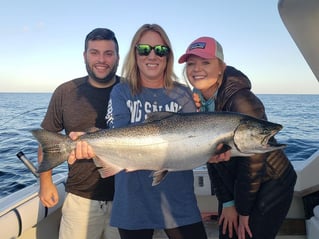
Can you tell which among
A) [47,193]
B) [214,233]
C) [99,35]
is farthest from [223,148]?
[214,233]

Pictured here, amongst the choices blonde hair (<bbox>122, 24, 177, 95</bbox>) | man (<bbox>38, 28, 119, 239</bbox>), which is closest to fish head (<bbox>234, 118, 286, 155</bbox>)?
blonde hair (<bbox>122, 24, 177, 95</bbox>)

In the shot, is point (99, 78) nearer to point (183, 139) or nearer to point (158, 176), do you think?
point (183, 139)

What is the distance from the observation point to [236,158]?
3.45m

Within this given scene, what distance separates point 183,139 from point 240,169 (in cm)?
66

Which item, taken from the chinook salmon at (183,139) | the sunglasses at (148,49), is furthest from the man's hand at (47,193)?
the sunglasses at (148,49)

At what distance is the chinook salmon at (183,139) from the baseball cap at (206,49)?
0.68 metres

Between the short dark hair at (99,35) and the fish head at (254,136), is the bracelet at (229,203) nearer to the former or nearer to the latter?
the fish head at (254,136)

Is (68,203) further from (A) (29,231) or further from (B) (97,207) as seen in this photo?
(A) (29,231)

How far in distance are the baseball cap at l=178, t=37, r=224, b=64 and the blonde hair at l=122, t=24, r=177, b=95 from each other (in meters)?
0.23

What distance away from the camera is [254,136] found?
3.12 meters

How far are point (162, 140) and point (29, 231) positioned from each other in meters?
2.76

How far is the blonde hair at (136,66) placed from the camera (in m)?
3.46

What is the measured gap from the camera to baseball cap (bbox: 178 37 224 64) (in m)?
3.46

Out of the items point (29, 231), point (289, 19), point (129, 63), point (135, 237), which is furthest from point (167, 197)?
point (29, 231)
